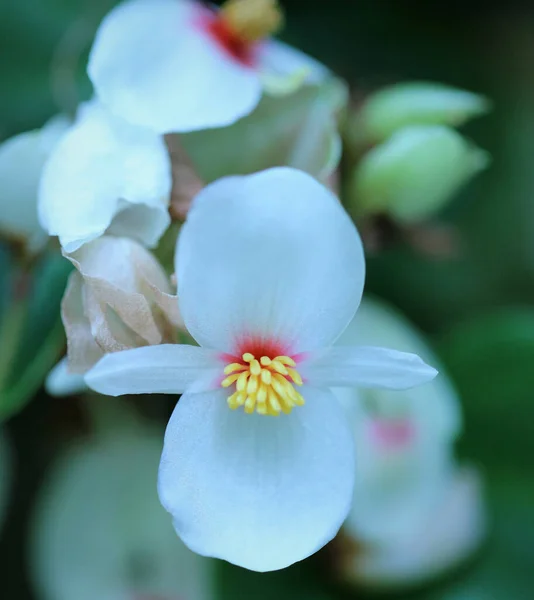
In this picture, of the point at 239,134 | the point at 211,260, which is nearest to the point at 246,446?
the point at 211,260

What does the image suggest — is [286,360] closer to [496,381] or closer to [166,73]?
[166,73]

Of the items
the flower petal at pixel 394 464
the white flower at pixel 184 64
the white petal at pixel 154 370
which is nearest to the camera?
the white petal at pixel 154 370

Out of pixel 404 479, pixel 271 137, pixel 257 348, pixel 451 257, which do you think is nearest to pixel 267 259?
pixel 257 348

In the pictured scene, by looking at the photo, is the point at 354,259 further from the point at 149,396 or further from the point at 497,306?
the point at 497,306

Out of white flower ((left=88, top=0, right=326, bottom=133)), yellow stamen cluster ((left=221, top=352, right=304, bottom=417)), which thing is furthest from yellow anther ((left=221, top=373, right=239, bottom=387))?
white flower ((left=88, top=0, right=326, bottom=133))

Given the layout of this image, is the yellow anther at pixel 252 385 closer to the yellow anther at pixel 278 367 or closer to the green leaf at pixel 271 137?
the yellow anther at pixel 278 367

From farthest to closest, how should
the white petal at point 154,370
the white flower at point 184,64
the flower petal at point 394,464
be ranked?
the flower petal at point 394,464
the white flower at point 184,64
the white petal at point 154,370

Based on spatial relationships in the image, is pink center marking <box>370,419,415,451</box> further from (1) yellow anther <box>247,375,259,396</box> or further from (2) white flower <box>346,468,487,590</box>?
(1) yellow anther <box>247,375,259,396</box>

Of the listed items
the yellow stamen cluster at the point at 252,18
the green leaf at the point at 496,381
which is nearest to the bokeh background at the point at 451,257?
the green leaf at the point at 496,381
